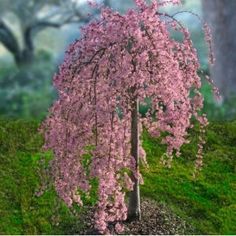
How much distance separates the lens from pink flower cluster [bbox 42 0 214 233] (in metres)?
6.75

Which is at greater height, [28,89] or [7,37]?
[7,37]

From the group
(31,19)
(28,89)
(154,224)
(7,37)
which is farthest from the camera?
(31,19)

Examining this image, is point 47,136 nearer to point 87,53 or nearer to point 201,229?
point 87,53

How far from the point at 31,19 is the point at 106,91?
46.6 feet

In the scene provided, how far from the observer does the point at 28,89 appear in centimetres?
1672

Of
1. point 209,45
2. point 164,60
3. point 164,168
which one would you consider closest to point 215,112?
point 164,168

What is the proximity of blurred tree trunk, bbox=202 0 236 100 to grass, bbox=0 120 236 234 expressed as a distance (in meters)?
2.22

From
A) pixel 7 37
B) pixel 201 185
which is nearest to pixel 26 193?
pixel 201 185

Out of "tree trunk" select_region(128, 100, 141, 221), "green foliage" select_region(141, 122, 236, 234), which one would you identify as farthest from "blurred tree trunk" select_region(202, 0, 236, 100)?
"tree trunk" select_region(128, 100, 141, 221)

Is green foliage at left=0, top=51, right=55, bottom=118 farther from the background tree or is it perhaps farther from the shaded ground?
the shaded ground

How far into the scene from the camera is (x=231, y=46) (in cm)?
1277

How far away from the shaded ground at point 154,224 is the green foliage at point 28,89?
18.4 feet

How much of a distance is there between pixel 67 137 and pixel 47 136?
0.27m

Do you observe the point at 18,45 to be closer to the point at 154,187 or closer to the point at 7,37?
the point at 7,37
